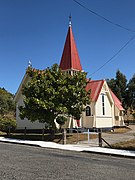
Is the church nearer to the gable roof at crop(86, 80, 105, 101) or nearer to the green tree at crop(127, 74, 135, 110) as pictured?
the gable roof at crop(86, 80, 105, 101)

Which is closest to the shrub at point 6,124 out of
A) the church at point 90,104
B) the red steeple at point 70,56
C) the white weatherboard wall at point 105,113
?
the church at point 90,104

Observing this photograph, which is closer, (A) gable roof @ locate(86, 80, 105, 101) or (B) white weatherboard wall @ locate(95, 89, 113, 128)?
(A) gable roof @ locate(86, 80, 105, 101)

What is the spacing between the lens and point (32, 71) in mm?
23656

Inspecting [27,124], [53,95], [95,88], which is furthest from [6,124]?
[53,95]

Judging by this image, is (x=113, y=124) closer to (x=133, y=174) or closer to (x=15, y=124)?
(x=15, y=124)

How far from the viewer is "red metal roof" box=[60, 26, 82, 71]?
32.4 metres

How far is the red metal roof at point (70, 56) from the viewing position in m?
32.4

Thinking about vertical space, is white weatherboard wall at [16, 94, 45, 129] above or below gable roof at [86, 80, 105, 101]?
below

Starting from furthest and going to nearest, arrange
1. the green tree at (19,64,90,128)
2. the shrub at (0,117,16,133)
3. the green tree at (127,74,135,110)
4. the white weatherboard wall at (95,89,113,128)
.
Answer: the green tree at (127,74,135,110)
the shrub at (0,117,16,133)
the white weatherboard wall at (95,89,113,128)
the green tree at (19,64,90,128)

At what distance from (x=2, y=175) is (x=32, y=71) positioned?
16.4 m

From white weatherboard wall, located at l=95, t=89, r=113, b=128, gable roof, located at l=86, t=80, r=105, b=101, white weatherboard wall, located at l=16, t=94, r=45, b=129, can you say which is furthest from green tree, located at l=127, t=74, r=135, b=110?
white weatherboard wall, located at l=16, t=94, r=45, b=129

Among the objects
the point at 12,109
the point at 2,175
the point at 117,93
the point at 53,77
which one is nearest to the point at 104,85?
the point at 53,77

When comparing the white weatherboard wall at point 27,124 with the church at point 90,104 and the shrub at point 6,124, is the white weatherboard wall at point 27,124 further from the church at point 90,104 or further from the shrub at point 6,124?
the shrub at point 6,124

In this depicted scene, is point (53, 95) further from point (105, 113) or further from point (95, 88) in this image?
point (105, 113)
